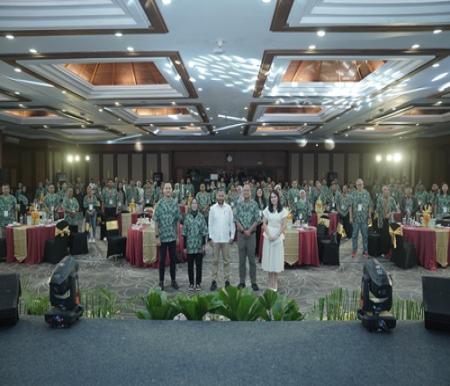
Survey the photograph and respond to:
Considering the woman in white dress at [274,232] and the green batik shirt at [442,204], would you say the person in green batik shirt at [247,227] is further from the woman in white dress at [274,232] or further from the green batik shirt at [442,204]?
the green batik shirt at [442,204]

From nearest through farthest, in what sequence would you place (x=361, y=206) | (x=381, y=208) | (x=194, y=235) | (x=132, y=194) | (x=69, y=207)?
(x=194, y=235) < (x=361, y=206) < (x=381, y=208) < (x=69, y=207) < (x=132, y=194)

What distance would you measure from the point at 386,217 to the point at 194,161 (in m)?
13.1

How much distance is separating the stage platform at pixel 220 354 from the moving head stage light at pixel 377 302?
7 cm

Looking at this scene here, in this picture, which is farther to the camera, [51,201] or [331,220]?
[331,220]

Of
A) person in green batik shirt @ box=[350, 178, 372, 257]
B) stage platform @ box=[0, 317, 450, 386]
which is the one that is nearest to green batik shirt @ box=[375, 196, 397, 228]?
person in green batik shirt @ box=[350, 178, 372, 257]

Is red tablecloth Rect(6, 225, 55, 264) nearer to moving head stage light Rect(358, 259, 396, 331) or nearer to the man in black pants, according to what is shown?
the man in black pants

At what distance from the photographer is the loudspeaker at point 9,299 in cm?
252

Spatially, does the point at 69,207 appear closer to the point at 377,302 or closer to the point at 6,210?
the point at 6,210

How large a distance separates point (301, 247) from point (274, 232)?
2.17 metres

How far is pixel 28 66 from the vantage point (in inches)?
255

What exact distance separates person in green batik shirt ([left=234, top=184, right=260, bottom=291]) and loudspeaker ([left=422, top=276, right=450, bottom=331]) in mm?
3138

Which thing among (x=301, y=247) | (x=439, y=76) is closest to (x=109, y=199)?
(x=301, y=247)

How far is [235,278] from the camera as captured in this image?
6547 mm

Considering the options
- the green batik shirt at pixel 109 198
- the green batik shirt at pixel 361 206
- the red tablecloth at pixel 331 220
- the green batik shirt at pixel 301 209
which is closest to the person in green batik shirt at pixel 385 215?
the green batik shirt at pixel 361 206
